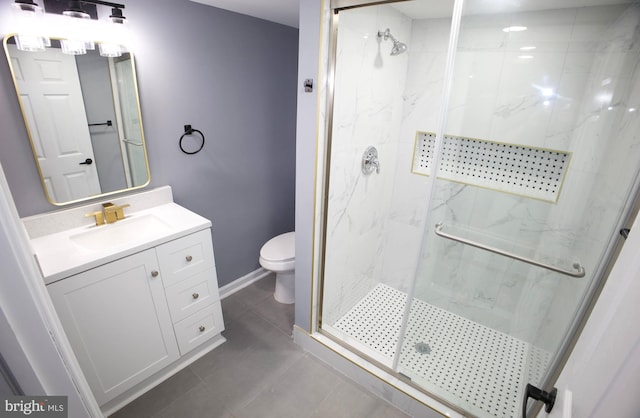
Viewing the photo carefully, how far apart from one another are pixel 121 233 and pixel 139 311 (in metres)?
0.49

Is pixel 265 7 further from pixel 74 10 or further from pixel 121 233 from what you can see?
pixel 121 233

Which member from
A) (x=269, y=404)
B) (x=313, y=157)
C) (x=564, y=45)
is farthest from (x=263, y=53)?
(x=269, y=404)

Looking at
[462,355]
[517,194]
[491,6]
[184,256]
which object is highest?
[491,6]

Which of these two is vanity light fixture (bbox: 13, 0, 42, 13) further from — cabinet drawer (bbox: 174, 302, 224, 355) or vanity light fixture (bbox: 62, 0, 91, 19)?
cabinet drawer (bbox: 174, 302, 224, 355)

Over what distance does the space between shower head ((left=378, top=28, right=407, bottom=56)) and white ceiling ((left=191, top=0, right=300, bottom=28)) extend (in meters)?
0.56

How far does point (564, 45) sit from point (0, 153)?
291cm

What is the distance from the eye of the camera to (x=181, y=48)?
1874 mm

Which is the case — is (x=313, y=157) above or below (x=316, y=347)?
above

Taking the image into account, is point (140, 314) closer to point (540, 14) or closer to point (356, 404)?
point (356, 404)

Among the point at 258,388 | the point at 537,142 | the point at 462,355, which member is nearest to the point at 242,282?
the point at 258,388

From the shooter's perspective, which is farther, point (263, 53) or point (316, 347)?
point (263, 53)

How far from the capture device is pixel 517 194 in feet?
6.10

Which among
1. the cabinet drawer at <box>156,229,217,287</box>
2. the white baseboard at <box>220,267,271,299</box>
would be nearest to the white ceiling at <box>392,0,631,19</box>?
the cabinet drawer at <box>156,229,217,287</box>

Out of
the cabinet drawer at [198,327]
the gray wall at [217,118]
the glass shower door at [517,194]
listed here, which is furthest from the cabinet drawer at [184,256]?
the glass shower door at [517,194]
